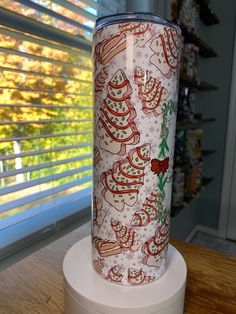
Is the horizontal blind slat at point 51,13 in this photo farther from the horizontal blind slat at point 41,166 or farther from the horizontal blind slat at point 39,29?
the horizontal blind slat at point 41,166

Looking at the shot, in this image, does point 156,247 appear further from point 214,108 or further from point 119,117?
point 214,108

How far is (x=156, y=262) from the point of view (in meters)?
0.44

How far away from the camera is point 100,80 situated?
401mm

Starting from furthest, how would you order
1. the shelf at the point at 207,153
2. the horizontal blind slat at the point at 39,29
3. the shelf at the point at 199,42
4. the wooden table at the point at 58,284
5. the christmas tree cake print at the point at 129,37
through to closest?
the shelf at the point at 207,153, the shelf at the point at 199,42, the horizontal blind slat at the point at 39,29, the wooden table at the point at 58,284, the christmas tree cake print at the point at 129,37

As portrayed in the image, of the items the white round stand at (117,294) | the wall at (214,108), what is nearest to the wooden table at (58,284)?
the white round stand at (117,294)

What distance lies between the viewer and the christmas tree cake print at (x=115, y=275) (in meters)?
0.43

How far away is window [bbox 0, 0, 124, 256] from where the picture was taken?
719mm

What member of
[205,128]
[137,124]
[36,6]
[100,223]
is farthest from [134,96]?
[205,128]

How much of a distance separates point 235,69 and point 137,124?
5.75 feet

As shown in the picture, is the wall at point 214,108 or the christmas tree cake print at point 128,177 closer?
the christmas tree cake print at point 128,177

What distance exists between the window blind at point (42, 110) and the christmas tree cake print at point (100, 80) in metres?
0.39

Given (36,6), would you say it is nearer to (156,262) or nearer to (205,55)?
(156,262)

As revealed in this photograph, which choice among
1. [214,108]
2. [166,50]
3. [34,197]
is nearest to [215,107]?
[214,108]

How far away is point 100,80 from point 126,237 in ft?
0.85
